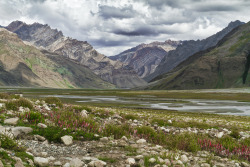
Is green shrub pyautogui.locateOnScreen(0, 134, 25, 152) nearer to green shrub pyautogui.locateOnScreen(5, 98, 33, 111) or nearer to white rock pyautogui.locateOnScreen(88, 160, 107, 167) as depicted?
white rock pyautogui.locateOnScreen(88, 160, 107, 167)

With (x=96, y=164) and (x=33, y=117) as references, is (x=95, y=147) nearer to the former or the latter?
(x=96, y=164)

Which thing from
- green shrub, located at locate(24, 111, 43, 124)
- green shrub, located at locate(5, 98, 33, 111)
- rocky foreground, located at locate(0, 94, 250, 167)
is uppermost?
green shrub, located at locate(5, 98, 33, 111)

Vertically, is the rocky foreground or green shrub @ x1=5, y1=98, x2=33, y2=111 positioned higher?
green shrub @ x1=5, y1=98, x2=33, y2=111

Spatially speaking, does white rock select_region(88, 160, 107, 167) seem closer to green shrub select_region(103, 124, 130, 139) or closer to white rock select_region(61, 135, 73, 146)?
white rock select_region(61, 135, 73, 146)

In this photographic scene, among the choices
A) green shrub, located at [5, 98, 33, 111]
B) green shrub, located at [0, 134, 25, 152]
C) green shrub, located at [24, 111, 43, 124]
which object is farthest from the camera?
green shrub, located at [5, 98, 33, 111]

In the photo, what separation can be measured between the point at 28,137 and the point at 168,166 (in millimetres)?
6093

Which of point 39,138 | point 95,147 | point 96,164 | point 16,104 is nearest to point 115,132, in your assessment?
point 95,147

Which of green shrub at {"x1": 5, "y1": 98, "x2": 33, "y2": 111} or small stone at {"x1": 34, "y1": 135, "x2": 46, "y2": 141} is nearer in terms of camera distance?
small stone at {"x1": 34, "y1": 135, "x2": 46, "y2": 141}

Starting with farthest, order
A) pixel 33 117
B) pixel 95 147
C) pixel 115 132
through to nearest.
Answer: pixel 33 117 < pixel 115 132 < pixel 95 147

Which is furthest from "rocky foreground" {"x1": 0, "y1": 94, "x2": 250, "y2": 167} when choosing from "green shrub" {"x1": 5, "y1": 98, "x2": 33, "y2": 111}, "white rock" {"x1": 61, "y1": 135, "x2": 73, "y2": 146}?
"green shrub" {"x1": 5, "y1": 98, "x2": 33, "y2": 111}

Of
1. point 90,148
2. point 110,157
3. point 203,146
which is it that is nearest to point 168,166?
point 110,157

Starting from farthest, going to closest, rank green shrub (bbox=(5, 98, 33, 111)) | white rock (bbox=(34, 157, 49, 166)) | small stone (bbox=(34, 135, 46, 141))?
green shrub (bbox=(5, 98, 33, 111)) → small stone (bbox=(34, 135, 46, 141)) → white rock (bbox=(34, 157, 49, 166))

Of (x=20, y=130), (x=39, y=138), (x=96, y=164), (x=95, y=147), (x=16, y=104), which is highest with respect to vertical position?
(x=16, y=104)

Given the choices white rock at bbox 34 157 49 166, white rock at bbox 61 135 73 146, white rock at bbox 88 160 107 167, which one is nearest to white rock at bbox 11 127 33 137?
white rock at bbox 61 135 73 146
